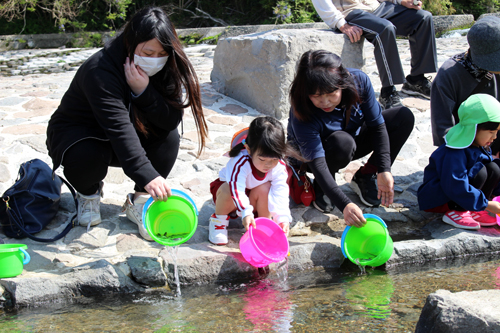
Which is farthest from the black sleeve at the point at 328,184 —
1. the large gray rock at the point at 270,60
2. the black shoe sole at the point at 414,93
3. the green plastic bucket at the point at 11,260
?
the black shoe sole at the point at 414,93

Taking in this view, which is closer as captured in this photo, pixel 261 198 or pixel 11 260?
pixel 11 260

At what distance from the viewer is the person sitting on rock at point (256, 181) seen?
2.57 meters

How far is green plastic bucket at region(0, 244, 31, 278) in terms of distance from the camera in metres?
2.27

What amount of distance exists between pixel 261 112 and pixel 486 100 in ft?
7.73

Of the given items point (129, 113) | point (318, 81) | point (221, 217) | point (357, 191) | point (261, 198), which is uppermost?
point (318, 81)

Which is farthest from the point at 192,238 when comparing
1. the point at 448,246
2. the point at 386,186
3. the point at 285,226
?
the point at 448,246

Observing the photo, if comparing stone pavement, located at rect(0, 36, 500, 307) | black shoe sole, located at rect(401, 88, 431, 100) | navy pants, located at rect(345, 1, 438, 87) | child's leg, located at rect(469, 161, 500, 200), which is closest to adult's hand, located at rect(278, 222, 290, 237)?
stone pavement, located at rect(0, 36, 500, 307)

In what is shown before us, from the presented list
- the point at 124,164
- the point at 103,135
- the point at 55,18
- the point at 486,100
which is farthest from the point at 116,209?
the point at 55,18

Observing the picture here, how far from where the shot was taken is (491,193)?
120 inches

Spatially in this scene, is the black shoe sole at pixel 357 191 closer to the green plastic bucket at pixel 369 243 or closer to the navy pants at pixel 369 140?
Answer: the navy pants at pixel 369 140

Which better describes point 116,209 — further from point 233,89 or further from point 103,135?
point 233,89

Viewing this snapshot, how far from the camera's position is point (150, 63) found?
2.51 meters

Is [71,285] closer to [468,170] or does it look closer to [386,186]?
[386,186]

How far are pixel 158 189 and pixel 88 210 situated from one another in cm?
83
